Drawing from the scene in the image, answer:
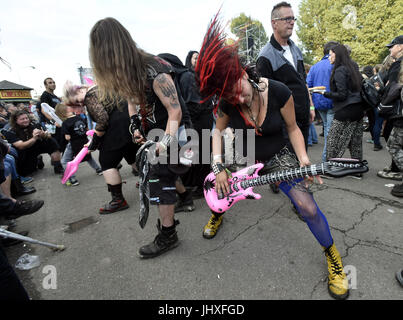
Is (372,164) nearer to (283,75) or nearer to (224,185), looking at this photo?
(283,75)

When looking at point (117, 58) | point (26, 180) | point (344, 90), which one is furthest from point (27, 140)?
point (344, 90)

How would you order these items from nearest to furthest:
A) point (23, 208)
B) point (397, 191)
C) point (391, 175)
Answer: point (23, 208), point (397, 191), point (391, 175)

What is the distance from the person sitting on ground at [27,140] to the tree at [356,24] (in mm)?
19909

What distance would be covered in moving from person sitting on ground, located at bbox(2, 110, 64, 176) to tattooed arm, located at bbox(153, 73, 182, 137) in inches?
158

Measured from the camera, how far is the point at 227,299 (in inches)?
63.4

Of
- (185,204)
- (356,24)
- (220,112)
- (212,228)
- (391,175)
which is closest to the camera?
(220,112)

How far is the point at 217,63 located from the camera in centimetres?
134

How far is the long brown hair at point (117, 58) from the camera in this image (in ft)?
5.36

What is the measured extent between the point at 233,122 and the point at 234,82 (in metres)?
0.49

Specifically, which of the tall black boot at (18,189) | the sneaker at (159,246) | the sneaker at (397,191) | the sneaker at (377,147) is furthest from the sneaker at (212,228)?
the sneaker at (377,147)

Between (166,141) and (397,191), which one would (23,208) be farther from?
(397,191)

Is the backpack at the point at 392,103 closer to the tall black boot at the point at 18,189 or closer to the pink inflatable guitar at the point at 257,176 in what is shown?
the pink inflatable guitar at the point at 257,176

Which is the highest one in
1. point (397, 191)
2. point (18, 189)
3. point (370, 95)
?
point (370, 95)

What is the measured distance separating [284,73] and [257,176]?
4.43ft
